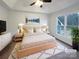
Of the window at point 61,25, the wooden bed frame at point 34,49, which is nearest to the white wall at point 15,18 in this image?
the window at point 61,25

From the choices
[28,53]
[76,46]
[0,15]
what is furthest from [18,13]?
[76,46]

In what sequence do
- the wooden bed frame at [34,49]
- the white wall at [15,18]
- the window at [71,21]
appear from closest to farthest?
the wooden bed frame at [34,49]
the window at [71,21]
the white wall at [15,18]

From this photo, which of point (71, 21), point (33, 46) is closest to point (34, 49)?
point (33, 46)

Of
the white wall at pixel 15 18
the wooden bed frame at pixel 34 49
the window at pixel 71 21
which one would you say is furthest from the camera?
the white wall at pixel 15 18

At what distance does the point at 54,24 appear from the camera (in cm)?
710

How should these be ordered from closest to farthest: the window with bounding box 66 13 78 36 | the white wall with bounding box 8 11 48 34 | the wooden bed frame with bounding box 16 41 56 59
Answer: the wooden bed frame with bounding box 16 41 56 59 → the window with bounding box 66 13 78 36 → the white wall with bounding box 8 11 48 34

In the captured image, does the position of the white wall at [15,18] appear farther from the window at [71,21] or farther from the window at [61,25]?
the window at [71,21]

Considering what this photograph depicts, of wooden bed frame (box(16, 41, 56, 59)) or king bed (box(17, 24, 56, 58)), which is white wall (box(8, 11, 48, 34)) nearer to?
king bed (box(17, 24, 56, 58))

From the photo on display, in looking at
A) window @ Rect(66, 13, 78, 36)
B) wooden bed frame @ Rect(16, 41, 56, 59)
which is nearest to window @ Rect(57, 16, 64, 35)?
window @ Rect(66, 13, 78, 36)

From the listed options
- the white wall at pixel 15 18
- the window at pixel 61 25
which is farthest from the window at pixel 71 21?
the white wall at pixel 15 18

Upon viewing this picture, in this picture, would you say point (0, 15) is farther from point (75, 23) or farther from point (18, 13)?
point (75, 23)

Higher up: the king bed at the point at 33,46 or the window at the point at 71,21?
the window at the point at 71,21

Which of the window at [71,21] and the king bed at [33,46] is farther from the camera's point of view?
the window at [71,21]

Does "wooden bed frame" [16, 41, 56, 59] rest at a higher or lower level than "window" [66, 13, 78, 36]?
lower
